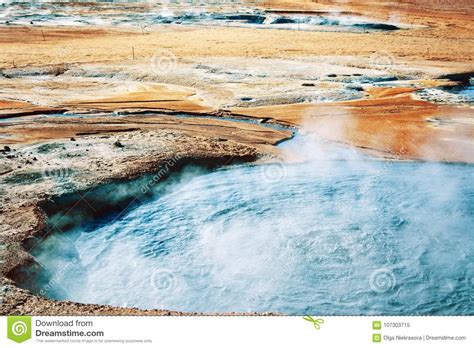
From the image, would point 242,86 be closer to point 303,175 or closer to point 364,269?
point 303,175

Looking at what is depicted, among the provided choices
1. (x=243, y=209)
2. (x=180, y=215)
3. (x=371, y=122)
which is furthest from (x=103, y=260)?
(x=371, y=122)
